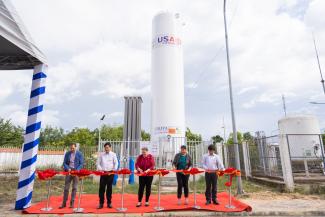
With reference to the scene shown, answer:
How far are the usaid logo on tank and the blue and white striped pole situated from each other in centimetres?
900

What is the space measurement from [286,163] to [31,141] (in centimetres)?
910

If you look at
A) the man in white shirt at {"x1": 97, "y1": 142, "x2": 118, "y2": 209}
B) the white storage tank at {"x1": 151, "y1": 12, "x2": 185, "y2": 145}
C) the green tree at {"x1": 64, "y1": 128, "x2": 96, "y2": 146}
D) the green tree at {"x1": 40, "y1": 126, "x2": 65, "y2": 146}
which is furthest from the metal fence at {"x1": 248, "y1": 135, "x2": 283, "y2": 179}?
the green tree at {"x1": 40, "y1": 126, "x2": 65, "y2": 146}

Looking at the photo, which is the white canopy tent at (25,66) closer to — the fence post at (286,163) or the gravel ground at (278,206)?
the gravel ground at (278,206)

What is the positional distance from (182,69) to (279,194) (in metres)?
9.28

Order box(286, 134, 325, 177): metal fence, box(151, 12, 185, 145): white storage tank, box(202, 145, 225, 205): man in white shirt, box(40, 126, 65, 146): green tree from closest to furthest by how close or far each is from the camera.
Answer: box(202, 145, 225, 205): man in white shirt < box(286, 134, 325, 177): metal fence < box(151, 12, 185, 145): white storage tank < box(40, 126, 65, 146): green tree

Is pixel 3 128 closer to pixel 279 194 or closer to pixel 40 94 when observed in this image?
pixel 40 94

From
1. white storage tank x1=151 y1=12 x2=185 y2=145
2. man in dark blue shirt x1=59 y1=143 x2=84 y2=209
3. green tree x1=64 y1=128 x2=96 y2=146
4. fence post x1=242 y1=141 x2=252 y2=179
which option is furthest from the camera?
green tree x1=64 y1=128 x2=96 y2=146

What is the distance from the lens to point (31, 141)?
7238mm

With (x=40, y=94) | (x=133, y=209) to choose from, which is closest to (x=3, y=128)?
(x=40, y=94)

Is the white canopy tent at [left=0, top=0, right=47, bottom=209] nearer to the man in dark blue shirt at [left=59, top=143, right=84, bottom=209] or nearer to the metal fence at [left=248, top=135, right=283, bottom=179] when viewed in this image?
the man in dark blue shirt at [left=59, top=143, right=84, bottom=209]

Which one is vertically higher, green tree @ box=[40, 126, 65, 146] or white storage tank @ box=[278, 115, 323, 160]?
green tree @ box=[40, 126, 65, 146]

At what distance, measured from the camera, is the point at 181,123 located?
1501 centimetres

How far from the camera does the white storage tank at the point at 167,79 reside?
583 inches

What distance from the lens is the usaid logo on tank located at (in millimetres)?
15625
